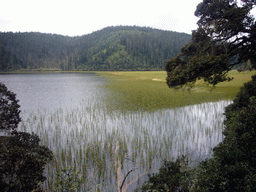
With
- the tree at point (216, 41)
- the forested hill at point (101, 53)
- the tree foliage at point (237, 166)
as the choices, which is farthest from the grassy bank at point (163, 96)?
the forested hill at point (101, 53)

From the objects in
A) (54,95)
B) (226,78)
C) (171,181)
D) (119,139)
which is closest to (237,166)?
(171,181)

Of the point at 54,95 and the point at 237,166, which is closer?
the point at 237,166

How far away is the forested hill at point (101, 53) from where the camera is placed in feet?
434

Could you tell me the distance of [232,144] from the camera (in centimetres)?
358

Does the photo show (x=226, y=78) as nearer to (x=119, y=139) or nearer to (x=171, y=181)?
(x=171, y=181)

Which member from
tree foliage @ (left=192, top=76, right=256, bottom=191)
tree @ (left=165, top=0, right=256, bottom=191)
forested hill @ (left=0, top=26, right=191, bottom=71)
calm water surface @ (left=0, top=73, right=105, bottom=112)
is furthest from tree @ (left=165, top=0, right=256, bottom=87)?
forested hill @ (left=0, top=26, right=191, bottom=71)

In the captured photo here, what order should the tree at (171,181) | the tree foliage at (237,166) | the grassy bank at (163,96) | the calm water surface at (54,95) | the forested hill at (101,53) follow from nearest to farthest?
the tree foliage at (237,166) < the tree at (171,181) < the grassy bank at (163,96) < the calm water surface at (54,95) < the forested hill at (101,53)

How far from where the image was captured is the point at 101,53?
15825 centimetres

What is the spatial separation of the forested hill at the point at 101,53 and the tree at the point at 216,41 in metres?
110

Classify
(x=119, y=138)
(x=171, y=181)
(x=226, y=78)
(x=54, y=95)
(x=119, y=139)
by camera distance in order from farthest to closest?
(x=54, y=95) → (x=119, y=138) → (x=119, y=139) → (x=226, y=78) → (x=171, y=181)

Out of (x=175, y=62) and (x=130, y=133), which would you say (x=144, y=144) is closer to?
(x=130, y=133)

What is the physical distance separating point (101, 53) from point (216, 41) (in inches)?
6274

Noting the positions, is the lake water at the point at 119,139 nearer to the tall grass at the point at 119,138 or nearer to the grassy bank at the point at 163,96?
the tall grass at the point at 119,138

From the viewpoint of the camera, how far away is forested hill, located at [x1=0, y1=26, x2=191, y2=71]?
13225 cm
